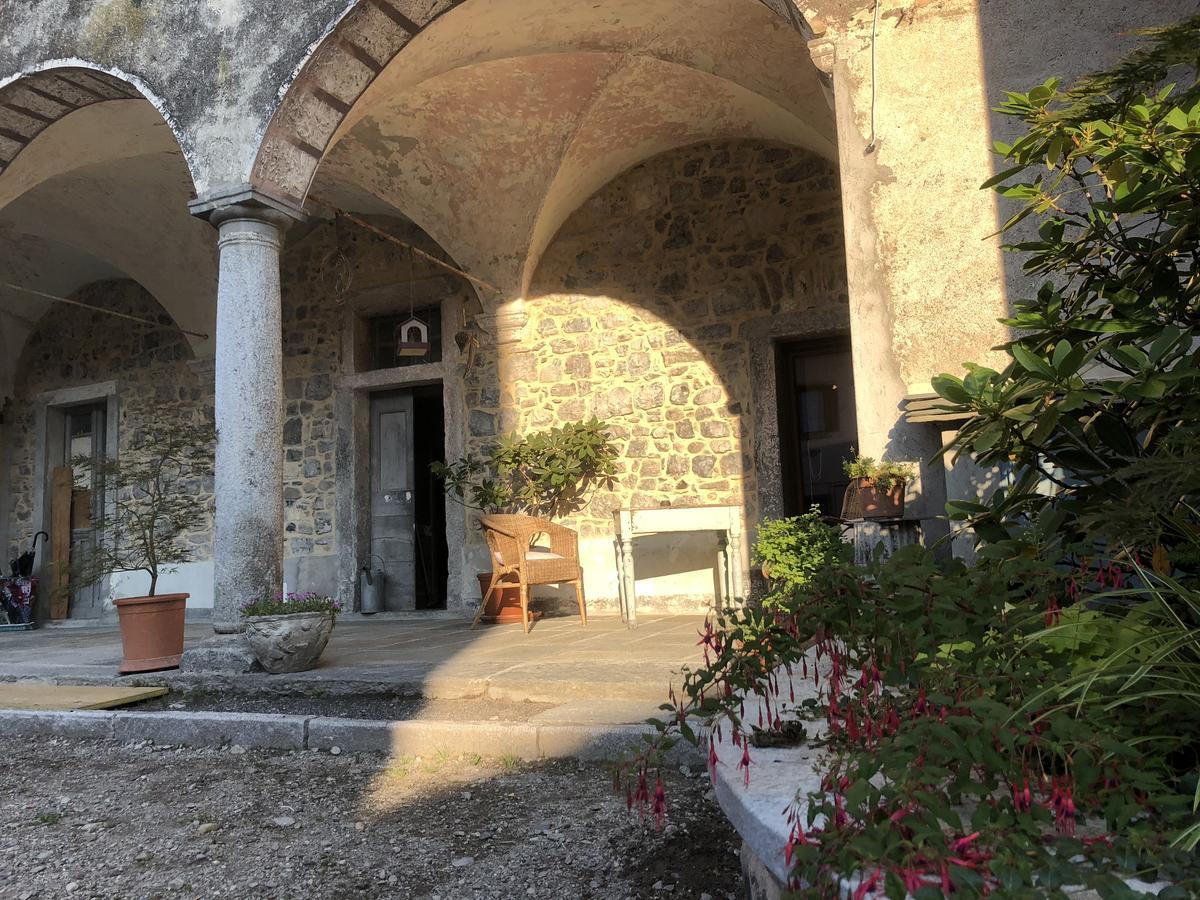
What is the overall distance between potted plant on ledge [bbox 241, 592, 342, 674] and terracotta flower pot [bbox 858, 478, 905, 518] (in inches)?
105

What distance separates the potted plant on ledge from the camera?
4.21m

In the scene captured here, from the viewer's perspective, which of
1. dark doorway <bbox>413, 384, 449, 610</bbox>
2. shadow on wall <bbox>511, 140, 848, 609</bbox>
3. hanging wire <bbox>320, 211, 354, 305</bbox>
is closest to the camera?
shadow on wall <bbox>511, 140, 848, 609</bbox>

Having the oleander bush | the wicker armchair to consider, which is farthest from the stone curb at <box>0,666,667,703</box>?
the wicker armchair

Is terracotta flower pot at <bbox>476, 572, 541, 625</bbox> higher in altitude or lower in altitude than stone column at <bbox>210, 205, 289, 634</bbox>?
lower

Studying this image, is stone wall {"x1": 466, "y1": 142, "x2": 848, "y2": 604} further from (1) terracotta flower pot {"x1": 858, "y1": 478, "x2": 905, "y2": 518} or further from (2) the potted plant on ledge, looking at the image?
(1) terracotta flower pot {"x1": 858, "y1": 478, "x2": 905, "y2": 518}

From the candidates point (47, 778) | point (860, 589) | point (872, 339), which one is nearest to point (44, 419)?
point (47, 778)

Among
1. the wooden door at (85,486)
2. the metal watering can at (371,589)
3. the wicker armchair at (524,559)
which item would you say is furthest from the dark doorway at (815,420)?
the wooden door at (85,486)

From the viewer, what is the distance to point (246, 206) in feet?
15.6

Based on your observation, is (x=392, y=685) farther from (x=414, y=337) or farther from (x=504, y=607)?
(x=414, y=337)

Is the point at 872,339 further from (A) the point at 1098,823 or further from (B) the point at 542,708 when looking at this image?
(A) the point at 1098,823

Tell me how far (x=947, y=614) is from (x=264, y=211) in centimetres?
432

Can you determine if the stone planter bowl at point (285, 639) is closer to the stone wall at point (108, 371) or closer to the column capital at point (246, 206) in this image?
the column capital at point (246, 206)

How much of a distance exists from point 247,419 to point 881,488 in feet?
10.5

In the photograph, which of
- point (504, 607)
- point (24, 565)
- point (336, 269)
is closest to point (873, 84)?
point (504, 607)
